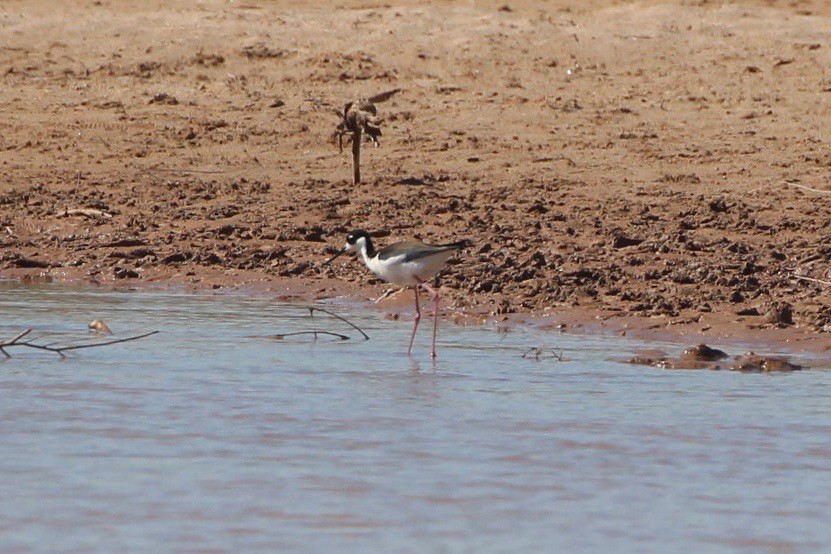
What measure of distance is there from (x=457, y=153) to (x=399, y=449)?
6928 millimetres

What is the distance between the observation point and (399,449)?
19.8 ft

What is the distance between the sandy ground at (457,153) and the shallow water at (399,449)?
141 cm

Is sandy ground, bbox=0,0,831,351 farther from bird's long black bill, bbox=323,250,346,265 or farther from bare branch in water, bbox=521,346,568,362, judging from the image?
bare branch in water, bbox=521,346,568,362

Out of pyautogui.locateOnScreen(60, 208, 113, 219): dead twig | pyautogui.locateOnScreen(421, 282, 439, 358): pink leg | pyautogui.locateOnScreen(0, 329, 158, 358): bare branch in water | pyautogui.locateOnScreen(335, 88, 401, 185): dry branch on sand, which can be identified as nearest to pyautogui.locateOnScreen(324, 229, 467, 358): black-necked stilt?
pyautogui.locateOnScreen(421, 282, 439, 358): pink leg

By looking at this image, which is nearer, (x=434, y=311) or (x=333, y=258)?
(x=434, y=311)

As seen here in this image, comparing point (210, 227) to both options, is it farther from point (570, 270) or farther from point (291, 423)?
point (291, 423)

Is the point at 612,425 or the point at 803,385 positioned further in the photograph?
the point at 803,385

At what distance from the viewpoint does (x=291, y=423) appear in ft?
21.1

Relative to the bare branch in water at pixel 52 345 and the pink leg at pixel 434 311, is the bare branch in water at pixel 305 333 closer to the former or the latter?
the pink leg at pixel 434 311

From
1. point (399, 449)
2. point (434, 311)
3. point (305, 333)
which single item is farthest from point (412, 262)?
point (399, 449)

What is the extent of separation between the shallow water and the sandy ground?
4.64 feet

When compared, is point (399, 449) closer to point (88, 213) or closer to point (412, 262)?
point (412, 262)

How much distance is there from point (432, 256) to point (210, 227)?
3.36m

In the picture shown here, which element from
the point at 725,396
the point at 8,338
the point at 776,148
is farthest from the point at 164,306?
the point at 776,148
